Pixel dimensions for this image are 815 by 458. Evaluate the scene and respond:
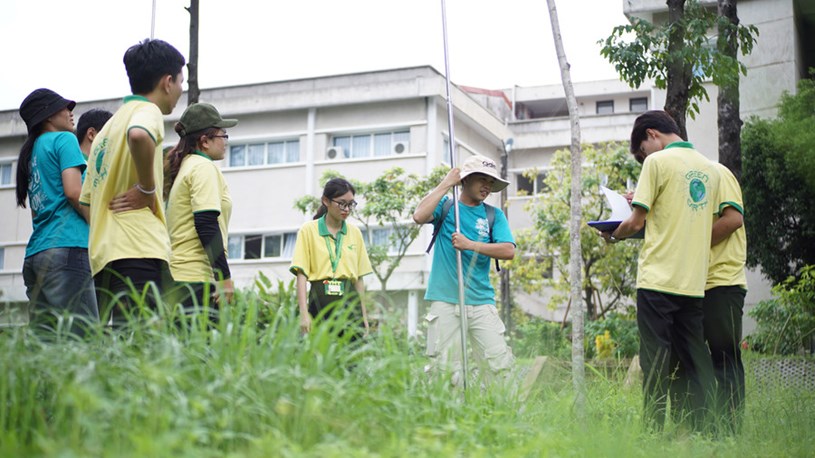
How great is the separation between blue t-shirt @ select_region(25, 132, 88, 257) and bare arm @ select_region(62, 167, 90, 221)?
0.10ft

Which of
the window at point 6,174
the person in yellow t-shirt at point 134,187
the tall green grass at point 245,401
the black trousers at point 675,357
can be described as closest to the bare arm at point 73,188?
the person in yellow t-shirt at point 134,187

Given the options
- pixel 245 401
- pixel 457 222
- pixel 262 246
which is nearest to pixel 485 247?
pixel 457 222

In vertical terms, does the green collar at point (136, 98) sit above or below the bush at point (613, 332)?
above

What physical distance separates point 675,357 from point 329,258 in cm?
243

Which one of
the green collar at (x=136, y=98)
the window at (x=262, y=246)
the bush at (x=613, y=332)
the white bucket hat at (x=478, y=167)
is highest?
the window at (x=262, y=246)

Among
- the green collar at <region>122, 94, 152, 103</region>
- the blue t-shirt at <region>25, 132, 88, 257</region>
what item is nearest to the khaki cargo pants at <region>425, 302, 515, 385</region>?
the blue t-shirt at <region>25, 132, 88, 257</region>

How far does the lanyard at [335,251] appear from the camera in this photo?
6.57m

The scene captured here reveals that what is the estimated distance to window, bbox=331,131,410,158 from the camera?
103 ft

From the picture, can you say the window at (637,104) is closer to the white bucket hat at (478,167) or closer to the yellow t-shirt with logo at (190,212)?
A: the white bucket hat at (478,167)

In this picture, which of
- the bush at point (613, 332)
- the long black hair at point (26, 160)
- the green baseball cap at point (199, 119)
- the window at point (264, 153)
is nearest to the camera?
the long black hair at point (26, 160)

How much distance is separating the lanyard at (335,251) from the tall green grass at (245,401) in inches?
90.2

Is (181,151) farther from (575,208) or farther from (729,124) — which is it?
(729,124)

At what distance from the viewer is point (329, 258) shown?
6.60 metres

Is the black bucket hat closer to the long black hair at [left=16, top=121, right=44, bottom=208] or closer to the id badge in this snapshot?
the long black hair at [left=16, top=121, right=44, bottom=208]
